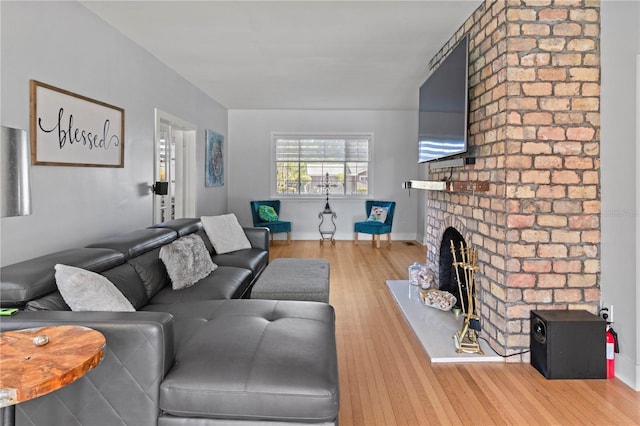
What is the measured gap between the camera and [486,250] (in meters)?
2.80

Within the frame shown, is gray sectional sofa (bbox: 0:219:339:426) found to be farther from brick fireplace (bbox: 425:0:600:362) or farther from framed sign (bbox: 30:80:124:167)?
brick fireplace (bbox: 425:0:600:362)

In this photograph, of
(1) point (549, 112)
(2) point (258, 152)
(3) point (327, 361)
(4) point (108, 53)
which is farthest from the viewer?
(2) point (258, 152)

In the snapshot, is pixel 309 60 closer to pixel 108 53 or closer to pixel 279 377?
pixel 108 53

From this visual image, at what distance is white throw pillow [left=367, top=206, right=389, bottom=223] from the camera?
7.36m

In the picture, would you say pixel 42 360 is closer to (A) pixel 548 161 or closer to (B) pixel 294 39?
(A) pixel 548 161

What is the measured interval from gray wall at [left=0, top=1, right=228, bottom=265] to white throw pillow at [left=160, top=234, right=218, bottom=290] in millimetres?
743

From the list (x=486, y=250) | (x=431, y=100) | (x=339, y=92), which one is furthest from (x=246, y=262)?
(x=339, y=92)

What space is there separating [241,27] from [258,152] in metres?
4.55

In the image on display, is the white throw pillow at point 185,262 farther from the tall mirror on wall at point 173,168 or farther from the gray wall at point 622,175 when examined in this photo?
the gray wall at point 622,175

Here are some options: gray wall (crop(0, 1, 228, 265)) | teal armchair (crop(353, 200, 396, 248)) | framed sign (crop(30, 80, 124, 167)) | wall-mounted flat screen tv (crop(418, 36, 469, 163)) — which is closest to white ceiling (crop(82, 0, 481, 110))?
gray wall (crop(0, 1, 228, 265))

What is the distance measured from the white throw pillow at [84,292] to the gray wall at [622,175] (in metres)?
2.67

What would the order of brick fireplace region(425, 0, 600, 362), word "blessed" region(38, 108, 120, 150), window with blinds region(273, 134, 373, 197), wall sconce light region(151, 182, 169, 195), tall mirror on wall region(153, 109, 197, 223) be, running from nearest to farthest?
1. brick fireplace region(425, 0, 600, 362)
2. word "blessed" region(38, 108, 120, 150)
3. wall sconce light region(151, 182, 169, 195)
4. tall mirror on wall region(153, 109, 197, 223)
5. window with blinds region(273, 134, 373, 197)

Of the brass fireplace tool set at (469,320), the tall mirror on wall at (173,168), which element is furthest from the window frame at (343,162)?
the brass fireplace tool set at (469,320)

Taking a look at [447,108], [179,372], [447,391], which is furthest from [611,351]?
[179,372]
